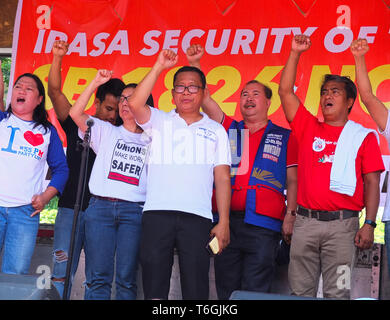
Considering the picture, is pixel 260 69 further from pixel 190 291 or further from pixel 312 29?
pixel 190 291

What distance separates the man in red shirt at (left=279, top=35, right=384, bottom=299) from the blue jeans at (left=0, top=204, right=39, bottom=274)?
1.44m

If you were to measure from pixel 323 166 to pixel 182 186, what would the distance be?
0.79m

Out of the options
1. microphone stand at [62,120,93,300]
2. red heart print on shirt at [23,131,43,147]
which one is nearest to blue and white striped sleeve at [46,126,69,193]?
red heart print on shirt at [23,131,43,147]

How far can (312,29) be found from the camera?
450 cm

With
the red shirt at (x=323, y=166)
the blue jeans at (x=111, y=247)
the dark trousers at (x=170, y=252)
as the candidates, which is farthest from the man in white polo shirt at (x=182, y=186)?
the red shirt at (x=323, y=166)

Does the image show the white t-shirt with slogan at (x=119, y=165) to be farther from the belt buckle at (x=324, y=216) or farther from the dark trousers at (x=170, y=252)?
the belt buckle at (x=324, y=216)

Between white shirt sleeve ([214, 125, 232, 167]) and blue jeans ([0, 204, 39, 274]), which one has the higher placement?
white shirt sleeve ([214, 125, 232, 167])

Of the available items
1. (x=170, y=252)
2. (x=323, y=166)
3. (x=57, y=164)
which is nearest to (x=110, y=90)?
(x=57, y=164)

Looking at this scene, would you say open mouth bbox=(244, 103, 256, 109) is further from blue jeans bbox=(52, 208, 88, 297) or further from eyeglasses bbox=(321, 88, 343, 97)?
blue jeans bbox=(52, 208, 88, 297)

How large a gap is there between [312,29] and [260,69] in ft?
1.65

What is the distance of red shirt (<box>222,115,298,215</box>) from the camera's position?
10.8 ft

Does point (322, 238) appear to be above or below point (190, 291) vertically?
above

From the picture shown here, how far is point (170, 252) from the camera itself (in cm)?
285
